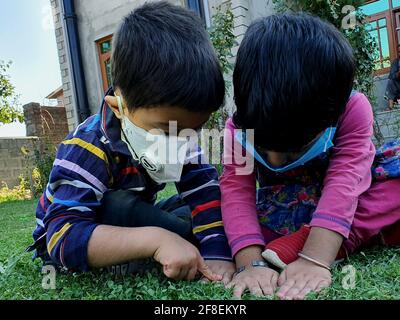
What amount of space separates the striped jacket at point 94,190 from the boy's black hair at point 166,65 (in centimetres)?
14

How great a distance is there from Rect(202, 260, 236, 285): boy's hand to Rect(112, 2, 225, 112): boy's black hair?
406mm

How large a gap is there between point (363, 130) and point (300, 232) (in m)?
0.33

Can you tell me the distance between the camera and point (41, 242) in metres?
1.31

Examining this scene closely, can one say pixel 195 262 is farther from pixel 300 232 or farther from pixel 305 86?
pixel 305 86

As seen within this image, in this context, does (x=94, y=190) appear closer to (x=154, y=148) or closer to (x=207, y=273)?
(x=154, y=148)

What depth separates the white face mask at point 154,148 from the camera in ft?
3.70

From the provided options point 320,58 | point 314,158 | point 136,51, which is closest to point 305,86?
point 320,58

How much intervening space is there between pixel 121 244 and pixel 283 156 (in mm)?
470

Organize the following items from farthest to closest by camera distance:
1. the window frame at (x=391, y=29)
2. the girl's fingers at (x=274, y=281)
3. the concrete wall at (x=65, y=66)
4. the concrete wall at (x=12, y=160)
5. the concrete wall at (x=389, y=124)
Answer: the concrete wall at (x=12, y=160), the concrete wall at (x=65, y=66), the window frame at (x=391, y=29), the concrete wall at (x=389, y=124), the girl's fingers at (x=274, y=281)

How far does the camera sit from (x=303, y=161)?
1.19 metres

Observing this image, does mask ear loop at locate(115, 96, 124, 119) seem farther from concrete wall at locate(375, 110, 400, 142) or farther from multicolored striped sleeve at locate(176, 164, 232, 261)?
concrete wall at locate(375, 110, 400, 142)

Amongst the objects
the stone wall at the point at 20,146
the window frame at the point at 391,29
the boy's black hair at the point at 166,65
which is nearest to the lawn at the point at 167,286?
the boy's black hair at the point at 166,65

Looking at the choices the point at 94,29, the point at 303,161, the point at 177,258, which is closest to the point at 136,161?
the point at 177,258

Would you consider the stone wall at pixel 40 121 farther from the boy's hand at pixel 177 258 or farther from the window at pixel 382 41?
the boy's hand at pixel 177 258
